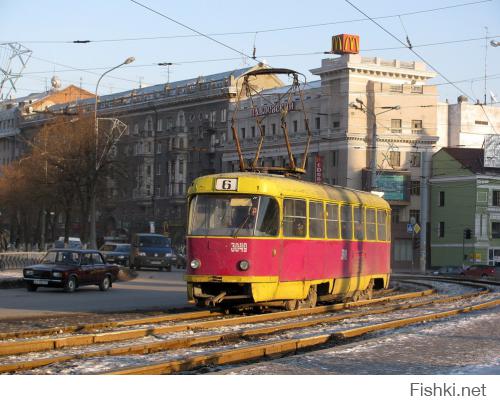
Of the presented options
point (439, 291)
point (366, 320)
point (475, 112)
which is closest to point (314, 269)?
point (366, 320)

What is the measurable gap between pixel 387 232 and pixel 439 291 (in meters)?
5.63

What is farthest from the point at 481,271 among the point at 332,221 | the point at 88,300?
the point at 332,221

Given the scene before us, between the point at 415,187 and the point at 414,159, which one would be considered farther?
the point at 414,159

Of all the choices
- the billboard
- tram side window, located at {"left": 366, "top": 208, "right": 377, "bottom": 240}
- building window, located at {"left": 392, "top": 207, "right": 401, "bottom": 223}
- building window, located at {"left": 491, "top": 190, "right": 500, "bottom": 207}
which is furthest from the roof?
tram side window, located at {"left": 366, "top": 208, "right": 377, "bottom": 240}

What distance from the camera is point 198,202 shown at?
68.0ft

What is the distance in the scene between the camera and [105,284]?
105 feet

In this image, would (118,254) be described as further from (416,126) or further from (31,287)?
(416,126)

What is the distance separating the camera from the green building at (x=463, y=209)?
8425cm

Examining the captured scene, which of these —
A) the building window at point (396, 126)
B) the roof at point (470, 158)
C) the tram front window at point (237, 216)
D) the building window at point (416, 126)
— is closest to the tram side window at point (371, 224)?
the tram front window at point (237, 216)

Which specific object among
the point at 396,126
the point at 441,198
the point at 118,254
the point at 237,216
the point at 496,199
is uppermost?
the point at 396,126

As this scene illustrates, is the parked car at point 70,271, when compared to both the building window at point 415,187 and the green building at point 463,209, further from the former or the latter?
the building window at point 415,187

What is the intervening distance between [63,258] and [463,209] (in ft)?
199

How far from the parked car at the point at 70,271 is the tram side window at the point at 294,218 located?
10321mm

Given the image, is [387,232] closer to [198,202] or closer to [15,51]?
[198,202]
